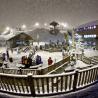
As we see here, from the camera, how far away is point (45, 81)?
550cm

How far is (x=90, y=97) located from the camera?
532 centimetres

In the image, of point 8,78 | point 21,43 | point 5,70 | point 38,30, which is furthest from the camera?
point 38,30

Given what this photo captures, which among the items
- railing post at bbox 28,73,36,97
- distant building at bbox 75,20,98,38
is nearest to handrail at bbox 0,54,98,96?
railing post at bbox 28,73,36,97

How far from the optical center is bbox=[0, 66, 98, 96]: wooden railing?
203 inches

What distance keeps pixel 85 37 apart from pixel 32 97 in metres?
39.2

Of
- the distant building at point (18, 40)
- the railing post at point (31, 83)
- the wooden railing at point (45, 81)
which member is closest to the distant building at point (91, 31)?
the distant building at point (18, 40)

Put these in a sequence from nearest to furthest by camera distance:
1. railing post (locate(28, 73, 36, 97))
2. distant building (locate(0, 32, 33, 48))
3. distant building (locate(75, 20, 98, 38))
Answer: railing post (locate(28, 73, 36, 97))
distant building (locate(75, 20, 98, 38))
distant building (locate(0, 32, 33, 48))

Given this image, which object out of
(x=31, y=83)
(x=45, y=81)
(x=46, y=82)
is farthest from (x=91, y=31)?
(x=31, y=83)

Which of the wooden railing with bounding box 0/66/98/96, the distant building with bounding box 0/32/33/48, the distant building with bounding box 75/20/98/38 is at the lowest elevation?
the wooden railing with bounding box 0/66/98/96

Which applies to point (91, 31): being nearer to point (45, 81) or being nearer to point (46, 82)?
point (45, 81)

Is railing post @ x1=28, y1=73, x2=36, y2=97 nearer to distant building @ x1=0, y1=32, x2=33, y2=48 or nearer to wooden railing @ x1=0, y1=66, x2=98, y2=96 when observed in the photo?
wooden railing @ x1=0, y1=66, x2=98, y2=96

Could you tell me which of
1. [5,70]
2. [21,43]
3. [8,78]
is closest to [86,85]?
[8,78]

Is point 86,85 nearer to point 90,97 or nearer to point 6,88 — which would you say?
point 90,97

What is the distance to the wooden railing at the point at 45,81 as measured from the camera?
5.16 meters
